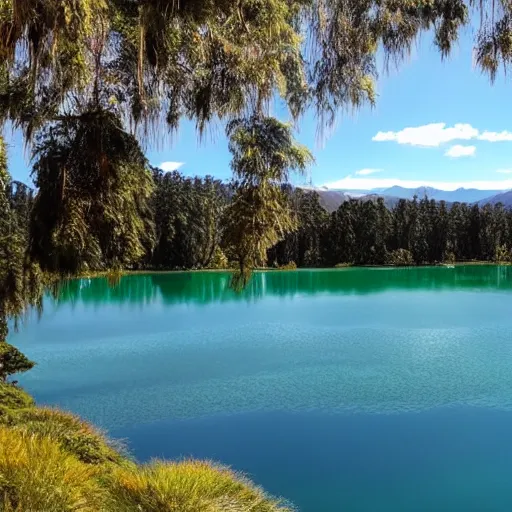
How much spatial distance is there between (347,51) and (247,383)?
886 centimetres

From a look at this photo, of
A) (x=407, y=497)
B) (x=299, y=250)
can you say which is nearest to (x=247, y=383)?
(x=407, y=497)

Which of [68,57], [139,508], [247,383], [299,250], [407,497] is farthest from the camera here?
[299,250]

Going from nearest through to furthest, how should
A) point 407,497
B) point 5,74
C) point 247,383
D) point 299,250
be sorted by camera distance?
point 5,74, point 407,497, point 247,383, point 299,250

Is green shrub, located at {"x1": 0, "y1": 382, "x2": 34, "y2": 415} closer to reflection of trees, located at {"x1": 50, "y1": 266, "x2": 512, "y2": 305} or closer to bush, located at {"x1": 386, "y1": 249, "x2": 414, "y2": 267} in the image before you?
reflection of trees, located at {"x1": 50, "y1": 266, "x2": 512, "y2": 305}

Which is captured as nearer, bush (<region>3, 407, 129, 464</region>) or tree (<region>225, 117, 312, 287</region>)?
tree (<region>225, 117, 312, 287</region>)

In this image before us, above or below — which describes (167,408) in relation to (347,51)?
below

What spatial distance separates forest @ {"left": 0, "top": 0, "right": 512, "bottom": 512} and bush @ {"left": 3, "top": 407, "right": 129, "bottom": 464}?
0.95 meters

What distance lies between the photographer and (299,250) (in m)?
50.9

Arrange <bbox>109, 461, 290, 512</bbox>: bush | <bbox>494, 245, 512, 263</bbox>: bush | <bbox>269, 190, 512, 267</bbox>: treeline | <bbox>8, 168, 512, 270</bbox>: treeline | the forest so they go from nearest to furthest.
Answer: the forest
<bbox>109, 461, 290, 512</bbox>: bush
<bbox>8, 168, 512, 270</bbox>: treeline
<bbox>269, 190, 512, 267</bbox>: treeline
<bbox>494, 245, 512, 263</bbox>: bush

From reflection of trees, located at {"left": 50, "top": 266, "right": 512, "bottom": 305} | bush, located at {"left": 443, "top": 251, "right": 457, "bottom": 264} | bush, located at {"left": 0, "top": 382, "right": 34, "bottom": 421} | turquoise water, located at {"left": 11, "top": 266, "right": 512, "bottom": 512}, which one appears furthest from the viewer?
bush, located at {"left": 443, "top": 251, "right": 457, "bottom": 264}

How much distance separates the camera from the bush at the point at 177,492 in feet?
9.50

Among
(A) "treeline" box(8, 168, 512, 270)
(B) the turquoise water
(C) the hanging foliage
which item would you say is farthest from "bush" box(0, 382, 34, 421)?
(A) "treeline" box(8, 168, 512, 270)

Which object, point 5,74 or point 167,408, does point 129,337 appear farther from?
point 5,74

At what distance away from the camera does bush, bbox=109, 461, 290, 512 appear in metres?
2.90
